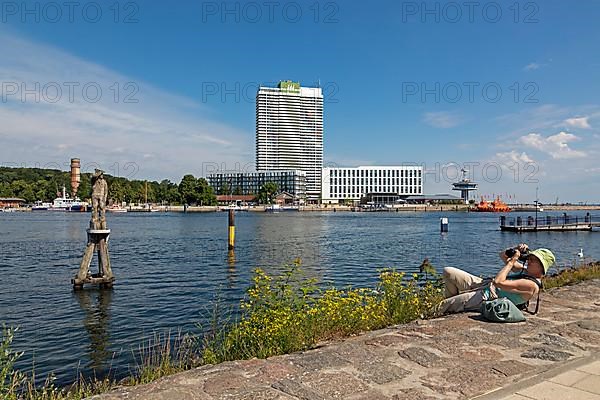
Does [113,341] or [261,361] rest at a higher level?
[261,361]

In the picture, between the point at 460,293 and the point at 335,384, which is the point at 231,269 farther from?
the point at 335,384

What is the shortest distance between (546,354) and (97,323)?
1417cm

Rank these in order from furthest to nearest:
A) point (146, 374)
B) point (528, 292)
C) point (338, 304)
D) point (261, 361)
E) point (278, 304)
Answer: point (278, 304) → point (338, 304) → point (528, 292) → point (146, 374) → point (261, 361)

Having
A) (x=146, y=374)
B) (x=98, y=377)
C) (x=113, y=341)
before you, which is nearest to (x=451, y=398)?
(x=146, y=374)

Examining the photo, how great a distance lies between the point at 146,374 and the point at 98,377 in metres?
4.69

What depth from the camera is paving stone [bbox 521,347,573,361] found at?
5.93 meters

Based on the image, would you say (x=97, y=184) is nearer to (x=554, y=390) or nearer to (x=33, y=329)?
(x=33, y=329)

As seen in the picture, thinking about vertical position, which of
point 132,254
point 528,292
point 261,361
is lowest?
point 132,254

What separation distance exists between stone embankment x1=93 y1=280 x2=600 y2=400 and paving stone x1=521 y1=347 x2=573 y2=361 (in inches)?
0.4

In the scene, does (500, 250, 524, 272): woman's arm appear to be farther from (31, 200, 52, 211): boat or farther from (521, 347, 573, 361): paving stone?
(31, 200, 52, 211): boat

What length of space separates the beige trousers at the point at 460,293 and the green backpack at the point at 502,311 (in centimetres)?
49

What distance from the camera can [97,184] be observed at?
21656 mm

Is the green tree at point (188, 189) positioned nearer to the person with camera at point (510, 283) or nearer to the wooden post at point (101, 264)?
the wooden post at point (101, 264)

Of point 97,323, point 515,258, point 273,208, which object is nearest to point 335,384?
point 515,258
